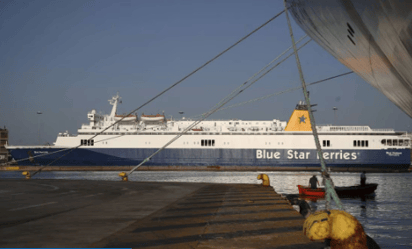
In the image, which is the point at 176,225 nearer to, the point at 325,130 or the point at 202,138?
the point at 202,138

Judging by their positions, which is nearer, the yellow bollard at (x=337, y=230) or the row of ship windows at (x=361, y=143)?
the yellow bollard at (x=337, y=230)

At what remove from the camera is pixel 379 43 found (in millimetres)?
6621

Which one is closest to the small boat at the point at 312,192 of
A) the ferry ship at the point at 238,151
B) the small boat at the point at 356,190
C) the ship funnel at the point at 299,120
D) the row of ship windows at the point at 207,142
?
the small boat at the point at 356,190

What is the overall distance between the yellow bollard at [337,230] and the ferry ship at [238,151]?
180 feet

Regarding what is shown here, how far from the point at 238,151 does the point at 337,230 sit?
55.8m

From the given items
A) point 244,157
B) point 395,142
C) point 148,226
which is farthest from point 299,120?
point 148,226

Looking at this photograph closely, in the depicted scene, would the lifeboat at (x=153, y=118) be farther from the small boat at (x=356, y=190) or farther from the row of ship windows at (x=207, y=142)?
the small boat at (x=356, y=190)

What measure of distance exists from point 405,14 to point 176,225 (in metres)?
5.17

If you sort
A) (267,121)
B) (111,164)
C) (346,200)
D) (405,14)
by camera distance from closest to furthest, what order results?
(405,14) < (346,200) < (111,164) < (267,121)

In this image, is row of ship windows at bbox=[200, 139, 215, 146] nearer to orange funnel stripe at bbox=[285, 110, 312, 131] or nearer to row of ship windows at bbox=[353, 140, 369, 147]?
orange funnel stripe at bbox=[285, 110, 312, 131]

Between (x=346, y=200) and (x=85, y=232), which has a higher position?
(x=85, y=232)

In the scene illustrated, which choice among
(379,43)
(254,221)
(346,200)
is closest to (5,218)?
(254,221)

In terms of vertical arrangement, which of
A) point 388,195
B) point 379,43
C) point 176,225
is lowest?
point 388,195

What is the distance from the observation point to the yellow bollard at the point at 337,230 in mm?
4219
